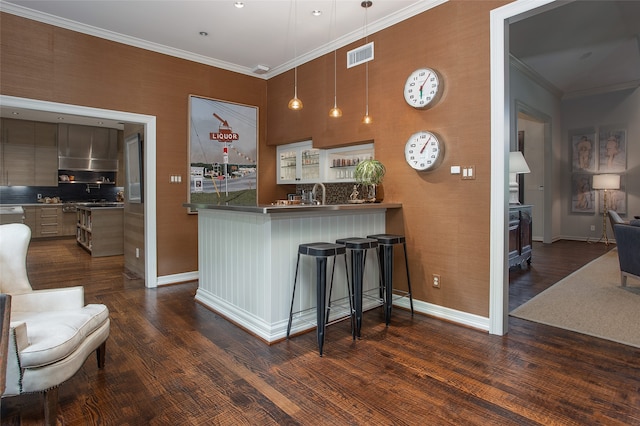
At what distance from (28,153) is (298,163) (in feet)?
25.5

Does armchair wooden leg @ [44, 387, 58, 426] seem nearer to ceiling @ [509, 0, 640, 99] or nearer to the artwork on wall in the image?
ceiling @ [509, 0, 640, 99]

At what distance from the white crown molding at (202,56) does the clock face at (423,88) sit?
26.4 inches

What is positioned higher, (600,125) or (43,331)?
(600,125)

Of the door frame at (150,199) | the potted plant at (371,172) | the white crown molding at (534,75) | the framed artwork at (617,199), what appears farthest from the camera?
the framed artwork at (617,199)

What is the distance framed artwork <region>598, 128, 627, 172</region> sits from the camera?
7938mm

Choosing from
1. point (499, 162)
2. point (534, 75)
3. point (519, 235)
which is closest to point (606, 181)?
point (534, 75)

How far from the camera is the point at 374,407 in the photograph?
6.51 ft

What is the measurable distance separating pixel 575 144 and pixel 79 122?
1227 cm

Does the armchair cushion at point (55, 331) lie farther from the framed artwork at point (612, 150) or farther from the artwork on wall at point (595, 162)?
the framed artwork at point (612, 150)

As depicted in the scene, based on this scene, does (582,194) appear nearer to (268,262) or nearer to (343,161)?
(343,161)

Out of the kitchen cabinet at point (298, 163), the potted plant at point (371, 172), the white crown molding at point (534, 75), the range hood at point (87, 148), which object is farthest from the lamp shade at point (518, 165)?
the range hood at point (87, 148)

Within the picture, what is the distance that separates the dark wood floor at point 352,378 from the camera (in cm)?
192

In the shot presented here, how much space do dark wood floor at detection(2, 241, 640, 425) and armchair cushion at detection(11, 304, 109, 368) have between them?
397mm

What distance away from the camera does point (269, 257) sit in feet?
9.55
